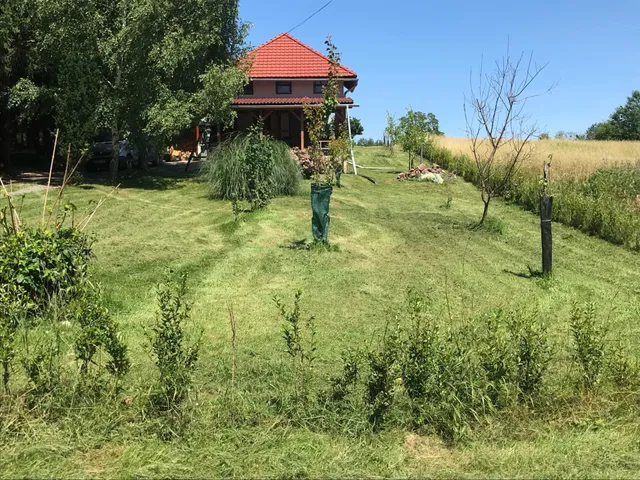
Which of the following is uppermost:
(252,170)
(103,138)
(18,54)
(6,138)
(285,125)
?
(18,54)

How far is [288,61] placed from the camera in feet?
101

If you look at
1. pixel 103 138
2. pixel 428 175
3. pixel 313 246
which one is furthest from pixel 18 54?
pixel 428 175

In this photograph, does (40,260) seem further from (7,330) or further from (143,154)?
(143,154)

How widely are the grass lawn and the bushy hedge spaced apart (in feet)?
1.39

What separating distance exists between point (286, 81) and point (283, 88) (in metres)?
0.47

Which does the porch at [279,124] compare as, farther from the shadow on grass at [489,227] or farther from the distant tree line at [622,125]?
the distant tree line at [622,125]

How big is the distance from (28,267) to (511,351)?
165 inches

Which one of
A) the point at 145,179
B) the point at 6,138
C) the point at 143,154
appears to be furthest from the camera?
the point at 143,154

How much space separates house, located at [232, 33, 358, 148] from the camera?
28.1 metres

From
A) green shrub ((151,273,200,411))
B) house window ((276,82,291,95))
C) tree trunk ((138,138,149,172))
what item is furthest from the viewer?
house window ((276,82,291,95))

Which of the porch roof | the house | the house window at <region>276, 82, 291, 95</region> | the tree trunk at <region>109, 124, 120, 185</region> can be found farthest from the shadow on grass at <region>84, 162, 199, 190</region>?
the house window at <region>276, 82, 291, 95</region>

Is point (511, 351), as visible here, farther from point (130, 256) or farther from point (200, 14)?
point (200, 14)

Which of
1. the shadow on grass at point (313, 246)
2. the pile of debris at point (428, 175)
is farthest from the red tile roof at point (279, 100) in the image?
the shadow on grass at point (313, 246)

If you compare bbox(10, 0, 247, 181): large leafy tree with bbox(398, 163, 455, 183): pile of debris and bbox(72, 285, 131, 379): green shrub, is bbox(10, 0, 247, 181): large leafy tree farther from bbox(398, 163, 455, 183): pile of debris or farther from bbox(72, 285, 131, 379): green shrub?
bbox(72, 285, 131, 379): green shrub
